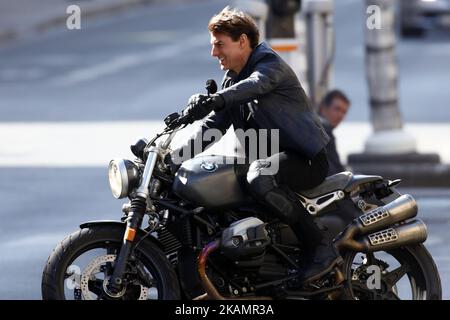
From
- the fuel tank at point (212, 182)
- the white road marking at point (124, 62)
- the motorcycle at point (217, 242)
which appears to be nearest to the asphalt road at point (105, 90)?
the white road marking at point (124, 62)

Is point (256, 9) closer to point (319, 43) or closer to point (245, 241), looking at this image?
point (319, 43)

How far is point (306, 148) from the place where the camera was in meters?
8.59

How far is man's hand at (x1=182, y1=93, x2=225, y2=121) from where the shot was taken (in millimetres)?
8227

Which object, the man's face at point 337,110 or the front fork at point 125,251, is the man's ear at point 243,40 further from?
the man's face at point 337,110

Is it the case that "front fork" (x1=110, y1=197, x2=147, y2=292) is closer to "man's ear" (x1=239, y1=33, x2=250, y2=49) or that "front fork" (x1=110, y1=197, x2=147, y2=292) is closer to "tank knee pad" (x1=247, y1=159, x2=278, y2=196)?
"tank knee pad" (x1=247, y1=159, x2=278, y2=196)

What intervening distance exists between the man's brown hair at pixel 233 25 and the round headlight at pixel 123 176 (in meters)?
0.88

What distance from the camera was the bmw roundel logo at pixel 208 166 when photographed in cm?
853

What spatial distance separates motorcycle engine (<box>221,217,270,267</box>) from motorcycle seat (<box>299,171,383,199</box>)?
1.17 feet

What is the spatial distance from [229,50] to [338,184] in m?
0.95

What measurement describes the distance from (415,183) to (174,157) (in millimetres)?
6310

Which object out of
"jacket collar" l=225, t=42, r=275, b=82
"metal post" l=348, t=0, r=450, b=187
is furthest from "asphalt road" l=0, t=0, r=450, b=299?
A: "jacket collar" l=225, t=42, r=275, b=82

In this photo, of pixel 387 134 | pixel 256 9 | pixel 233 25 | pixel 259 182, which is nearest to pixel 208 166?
pixel 259 182

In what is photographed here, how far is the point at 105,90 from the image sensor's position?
23.4 meters

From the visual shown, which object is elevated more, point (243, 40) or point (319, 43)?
point (319, 43)
